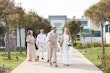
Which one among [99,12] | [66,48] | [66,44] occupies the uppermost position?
[99,12]

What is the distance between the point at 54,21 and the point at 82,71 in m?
91.5

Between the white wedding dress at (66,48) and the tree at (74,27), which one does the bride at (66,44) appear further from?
the tree at (74,27)

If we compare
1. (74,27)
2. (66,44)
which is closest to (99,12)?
(66,44)

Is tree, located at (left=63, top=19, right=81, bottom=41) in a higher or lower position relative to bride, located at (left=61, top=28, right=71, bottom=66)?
higher

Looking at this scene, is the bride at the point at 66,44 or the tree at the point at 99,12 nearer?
the bride at the point at 66,44

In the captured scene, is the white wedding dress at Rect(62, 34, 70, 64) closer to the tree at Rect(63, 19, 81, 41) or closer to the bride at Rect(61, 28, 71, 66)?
the bride at Rect(61, 28, 71, 66)

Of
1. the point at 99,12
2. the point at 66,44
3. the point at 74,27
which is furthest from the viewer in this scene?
the point at 74,27

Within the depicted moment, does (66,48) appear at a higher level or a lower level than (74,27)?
lower

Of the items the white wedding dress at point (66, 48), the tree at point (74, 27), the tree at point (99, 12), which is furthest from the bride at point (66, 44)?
the tree at point (74, 27)

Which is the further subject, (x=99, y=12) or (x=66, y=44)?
(x=99, y=12)

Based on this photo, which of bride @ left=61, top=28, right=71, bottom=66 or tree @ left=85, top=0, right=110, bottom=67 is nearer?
bride @ left=61, top=28, right=71, bottom=66

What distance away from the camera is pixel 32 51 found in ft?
65.1

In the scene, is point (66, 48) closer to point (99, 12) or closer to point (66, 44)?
point (66, 44)

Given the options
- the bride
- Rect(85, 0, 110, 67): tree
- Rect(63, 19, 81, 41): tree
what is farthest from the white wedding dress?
Rect(63, 19, 81, 41): tree
